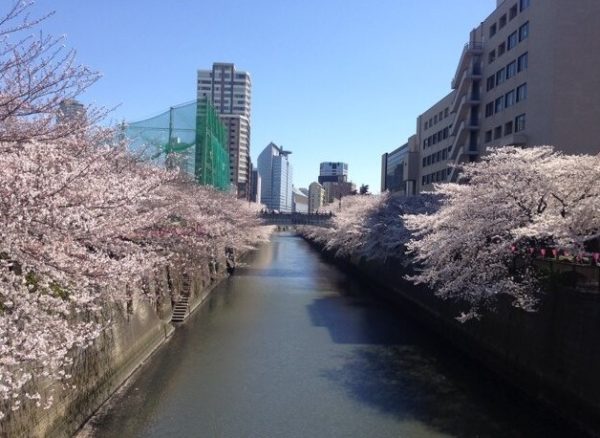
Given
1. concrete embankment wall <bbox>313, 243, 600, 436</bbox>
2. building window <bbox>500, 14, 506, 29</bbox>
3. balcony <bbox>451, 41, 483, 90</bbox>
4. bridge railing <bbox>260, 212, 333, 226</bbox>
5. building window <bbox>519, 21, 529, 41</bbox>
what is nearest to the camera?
concrete embankment wall <bbox>313, 243, 600, 436</bbox>

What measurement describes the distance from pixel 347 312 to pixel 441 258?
11.6m

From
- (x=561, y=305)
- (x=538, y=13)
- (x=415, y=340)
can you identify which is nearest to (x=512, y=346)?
(x=561, y=305)

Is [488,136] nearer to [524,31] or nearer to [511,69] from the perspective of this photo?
[511,69]

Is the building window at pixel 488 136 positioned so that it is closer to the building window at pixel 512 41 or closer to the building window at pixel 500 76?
the building window at pixel 500 76

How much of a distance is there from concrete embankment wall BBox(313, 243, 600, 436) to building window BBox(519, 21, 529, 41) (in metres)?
26.3

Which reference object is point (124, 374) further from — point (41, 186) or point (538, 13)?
point (538, 13)

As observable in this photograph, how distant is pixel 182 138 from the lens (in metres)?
35.7

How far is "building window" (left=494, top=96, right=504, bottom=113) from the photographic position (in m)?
44.2

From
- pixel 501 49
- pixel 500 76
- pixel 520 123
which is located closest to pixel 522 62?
pixel 500 76

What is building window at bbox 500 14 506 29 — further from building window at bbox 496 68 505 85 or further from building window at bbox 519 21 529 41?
building window at bbox 519 21 529 41

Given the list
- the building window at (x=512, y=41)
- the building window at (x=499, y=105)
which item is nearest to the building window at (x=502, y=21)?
the building window at (x=512, y=41)

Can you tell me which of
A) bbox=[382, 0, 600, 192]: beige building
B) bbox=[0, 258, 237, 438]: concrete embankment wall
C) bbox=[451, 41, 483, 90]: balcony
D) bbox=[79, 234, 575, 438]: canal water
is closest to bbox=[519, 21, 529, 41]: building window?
bbox=[382, 0, 600, 192]: beige building

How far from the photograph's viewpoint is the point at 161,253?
1927 centimetres

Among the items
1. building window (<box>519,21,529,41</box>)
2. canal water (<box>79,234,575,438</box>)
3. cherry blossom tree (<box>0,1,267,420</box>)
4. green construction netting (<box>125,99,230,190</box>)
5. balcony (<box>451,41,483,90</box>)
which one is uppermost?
balcony (<box>451,41,483,90</box>)
